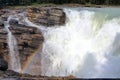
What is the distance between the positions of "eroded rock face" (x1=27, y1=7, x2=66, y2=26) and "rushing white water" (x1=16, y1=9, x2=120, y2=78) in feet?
2.81

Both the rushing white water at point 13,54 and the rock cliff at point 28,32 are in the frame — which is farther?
the rock cliff at point 28,32

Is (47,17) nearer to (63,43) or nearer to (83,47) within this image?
(63,43)

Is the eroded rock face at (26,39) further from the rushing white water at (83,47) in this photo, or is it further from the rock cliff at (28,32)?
the rushing white water at (83,47)

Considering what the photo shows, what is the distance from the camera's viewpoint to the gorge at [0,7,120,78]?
2130cm

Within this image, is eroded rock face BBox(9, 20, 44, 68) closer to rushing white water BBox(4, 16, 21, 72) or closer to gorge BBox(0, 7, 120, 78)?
gorge BBox(0, 7, 120, 78)

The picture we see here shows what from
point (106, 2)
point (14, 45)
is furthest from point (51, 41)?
point (106, 2)

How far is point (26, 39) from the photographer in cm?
2586

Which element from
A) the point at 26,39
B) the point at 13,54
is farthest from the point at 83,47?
the point at 13,54

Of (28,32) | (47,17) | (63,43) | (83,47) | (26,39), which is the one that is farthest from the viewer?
(47,17)

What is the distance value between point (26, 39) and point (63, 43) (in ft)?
9.53

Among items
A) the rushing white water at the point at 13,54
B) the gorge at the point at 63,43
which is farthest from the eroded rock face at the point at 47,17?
the rushing white water at the point at 13,54

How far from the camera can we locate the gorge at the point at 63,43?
838 inches

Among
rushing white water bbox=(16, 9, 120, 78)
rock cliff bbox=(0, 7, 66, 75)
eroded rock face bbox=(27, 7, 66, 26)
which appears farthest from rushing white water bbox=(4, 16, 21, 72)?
eroded rock face bbox=(27, 7, 66, 26)

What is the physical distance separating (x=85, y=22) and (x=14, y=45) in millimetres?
5949
